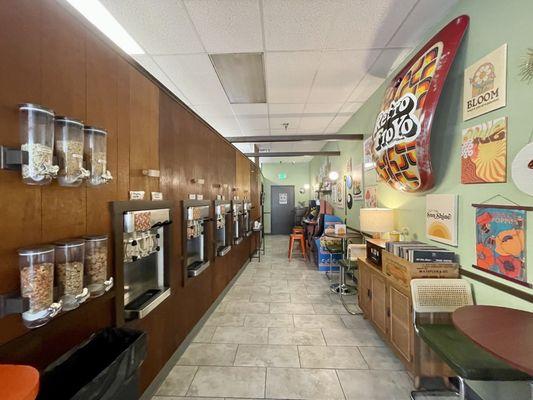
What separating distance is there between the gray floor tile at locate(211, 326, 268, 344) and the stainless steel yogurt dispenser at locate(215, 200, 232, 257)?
1006 mm

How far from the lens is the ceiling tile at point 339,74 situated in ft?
8.50

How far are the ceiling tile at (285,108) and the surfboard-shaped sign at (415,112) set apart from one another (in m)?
1.70

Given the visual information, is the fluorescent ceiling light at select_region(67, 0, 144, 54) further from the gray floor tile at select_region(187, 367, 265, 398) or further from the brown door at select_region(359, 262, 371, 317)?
the brown door at select_region(359, 262, 371, 317)

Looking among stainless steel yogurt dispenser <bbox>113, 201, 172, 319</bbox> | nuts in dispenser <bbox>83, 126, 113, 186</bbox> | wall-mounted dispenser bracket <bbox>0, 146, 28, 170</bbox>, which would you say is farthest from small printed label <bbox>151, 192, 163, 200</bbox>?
wall-mounted dispenser bracket <bbox>0, 146, 28, 170</bbox>

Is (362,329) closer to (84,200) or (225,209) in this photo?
(225,209)

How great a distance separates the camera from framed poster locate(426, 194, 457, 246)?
2.02 metres

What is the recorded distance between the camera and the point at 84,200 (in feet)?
4.25

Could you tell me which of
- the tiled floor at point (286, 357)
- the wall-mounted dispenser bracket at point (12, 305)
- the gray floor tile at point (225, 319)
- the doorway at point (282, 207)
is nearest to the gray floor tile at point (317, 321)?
the tiled floor at point (286, 357)

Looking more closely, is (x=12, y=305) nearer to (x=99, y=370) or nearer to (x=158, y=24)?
(x=99, y=370)

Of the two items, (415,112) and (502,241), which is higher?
(415,112)

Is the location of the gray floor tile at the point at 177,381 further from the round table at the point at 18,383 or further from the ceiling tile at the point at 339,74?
the ceiling tile at the point at 339,74

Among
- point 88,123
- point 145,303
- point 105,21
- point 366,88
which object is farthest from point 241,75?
point 145,303

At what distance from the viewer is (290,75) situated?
9.86 feet

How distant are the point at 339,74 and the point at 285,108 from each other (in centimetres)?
128
